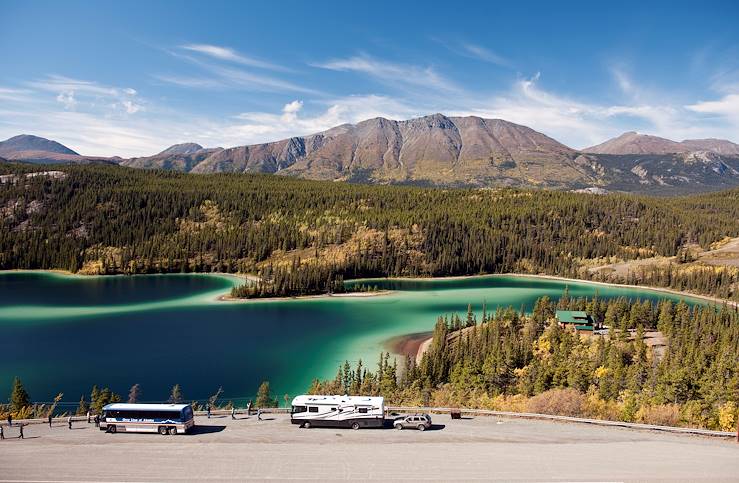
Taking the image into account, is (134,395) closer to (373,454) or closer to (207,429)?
(207,429)

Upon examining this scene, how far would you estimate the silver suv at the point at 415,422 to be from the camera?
40156 millimetres

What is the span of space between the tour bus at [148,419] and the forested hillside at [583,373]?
2538 centimetres

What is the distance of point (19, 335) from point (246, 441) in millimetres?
94435

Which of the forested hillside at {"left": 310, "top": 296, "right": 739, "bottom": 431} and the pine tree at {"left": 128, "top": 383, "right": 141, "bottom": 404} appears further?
the pine tree at {"left": 128, "top": 383, "right": 141, "bottom": 404}

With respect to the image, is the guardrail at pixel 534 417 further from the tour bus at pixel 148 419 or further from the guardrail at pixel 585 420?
the tour bus at pixel 148 419

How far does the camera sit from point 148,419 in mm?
38562

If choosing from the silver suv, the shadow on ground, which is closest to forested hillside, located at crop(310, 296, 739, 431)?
the silver suv

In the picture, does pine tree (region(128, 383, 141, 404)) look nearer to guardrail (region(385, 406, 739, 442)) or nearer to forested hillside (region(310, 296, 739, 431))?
forested hillside (region(310, 296, 739, 431))

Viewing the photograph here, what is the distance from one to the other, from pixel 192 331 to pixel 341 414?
81.2 metres

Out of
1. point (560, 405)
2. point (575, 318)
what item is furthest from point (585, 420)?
point (575, 318)

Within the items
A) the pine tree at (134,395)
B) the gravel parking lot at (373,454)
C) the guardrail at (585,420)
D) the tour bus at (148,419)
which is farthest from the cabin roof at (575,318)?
the tour bus at (148,419)

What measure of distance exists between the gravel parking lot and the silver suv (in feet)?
2.44

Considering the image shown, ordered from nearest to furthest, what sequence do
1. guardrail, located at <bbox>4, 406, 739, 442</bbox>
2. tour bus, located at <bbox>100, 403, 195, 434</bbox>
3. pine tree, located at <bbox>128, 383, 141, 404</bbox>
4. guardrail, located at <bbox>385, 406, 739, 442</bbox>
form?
guardrail, located at <bbox>385, 406, 739, 442</bbox> < guardrail, located at <bbox>4, 406, 739, 442</bbox> < tour bus, located at <bbox>100, 403, 195, 434</bbox> < pine tree, located at <bbox>128, 383, 141, 404</bbox>

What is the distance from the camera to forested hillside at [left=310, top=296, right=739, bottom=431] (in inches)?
1896
